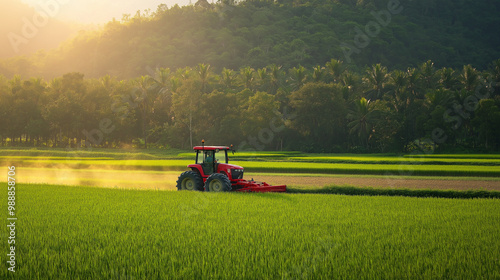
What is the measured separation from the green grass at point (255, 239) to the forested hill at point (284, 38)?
4706 inches

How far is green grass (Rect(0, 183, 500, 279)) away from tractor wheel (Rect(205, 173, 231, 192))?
2.70 m

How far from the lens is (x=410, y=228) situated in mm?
9773

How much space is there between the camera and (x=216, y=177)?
56.3 ft

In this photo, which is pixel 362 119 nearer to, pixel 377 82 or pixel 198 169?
pixel 377 82

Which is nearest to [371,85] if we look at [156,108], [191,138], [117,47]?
[191,138]

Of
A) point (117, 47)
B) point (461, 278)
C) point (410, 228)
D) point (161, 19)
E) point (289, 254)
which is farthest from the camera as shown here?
point (161, 19)

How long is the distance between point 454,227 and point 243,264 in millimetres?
6076

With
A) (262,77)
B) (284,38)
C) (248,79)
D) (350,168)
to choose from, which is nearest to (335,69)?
(262,77)

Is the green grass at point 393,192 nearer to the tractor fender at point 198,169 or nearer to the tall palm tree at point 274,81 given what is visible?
the tractor fender at point 198,169

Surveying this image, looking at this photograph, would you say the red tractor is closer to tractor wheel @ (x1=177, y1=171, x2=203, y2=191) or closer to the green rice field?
tractor wheel @ (x1=177, y1=171, x2=203, y2=191)

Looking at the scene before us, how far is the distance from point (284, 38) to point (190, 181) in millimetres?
143454

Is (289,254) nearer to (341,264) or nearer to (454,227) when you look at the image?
(341,264)

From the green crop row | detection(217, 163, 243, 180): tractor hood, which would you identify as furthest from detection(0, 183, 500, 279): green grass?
the green crop row

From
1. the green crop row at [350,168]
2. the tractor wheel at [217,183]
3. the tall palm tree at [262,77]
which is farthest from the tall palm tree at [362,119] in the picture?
the tractor wheel at [217,183]
